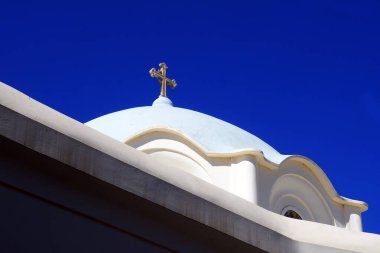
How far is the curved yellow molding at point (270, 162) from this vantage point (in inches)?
360

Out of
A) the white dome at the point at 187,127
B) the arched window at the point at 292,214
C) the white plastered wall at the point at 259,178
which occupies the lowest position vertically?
the arched window at the point at 292,214

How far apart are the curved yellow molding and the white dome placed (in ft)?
0.18

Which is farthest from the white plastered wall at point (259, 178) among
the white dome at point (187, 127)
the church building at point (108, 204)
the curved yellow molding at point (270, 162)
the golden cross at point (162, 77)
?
the church building at point (108, 204)

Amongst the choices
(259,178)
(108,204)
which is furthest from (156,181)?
(259,178)

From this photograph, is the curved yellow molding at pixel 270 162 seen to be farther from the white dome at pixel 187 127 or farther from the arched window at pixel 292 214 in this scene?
the arched window at pixel 292 214

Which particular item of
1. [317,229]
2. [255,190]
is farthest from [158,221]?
[255,190]

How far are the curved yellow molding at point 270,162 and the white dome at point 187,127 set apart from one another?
54mm

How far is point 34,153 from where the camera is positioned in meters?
Result: 3.03

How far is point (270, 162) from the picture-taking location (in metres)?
9.33

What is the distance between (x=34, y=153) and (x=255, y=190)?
6.17 meters

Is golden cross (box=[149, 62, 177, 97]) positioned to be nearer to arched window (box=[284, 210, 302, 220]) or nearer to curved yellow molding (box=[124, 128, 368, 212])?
curved yellow molding (box=[124, 128, 368, 212])

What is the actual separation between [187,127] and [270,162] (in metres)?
1.35

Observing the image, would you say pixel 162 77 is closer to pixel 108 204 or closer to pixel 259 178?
pixel 259 178

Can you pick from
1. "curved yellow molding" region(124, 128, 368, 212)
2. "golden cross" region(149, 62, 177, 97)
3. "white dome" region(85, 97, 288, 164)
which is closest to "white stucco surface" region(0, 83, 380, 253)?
"curved yellow molding" region(124, 128, 368, 212)
